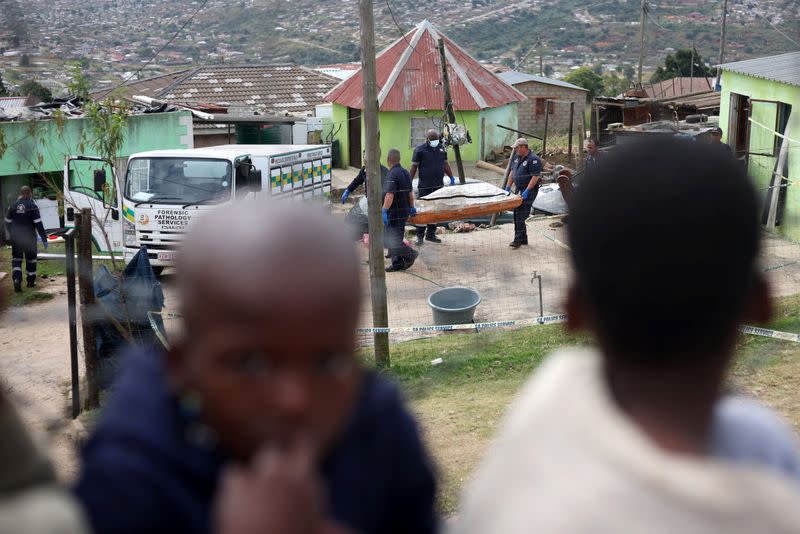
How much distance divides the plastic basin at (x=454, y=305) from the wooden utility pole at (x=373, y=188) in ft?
3.43

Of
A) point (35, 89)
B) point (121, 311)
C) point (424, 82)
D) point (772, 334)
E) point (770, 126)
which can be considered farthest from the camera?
point (35, 89)

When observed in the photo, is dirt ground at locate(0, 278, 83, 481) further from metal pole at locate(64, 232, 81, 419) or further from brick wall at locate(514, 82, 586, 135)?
brick wall at locate(514, 82, 586, 135)

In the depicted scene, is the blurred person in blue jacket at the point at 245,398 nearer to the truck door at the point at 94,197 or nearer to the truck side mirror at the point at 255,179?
the truck side mirror at the point at 255,179

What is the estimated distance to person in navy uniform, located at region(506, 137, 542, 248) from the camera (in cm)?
1356

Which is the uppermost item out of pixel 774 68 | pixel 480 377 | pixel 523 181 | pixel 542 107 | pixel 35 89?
pixel 35 89

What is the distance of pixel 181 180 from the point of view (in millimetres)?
14109

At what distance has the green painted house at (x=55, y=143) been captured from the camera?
19000mm

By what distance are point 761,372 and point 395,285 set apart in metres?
5.96

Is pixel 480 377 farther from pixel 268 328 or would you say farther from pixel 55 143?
pixel 55 143

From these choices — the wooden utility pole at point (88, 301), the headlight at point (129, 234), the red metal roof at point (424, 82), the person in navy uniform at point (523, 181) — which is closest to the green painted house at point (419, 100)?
the red metal roof at point (424, 82)

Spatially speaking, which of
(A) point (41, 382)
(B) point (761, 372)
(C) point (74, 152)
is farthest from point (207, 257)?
(C) point (74, 152)

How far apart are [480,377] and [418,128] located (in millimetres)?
19238

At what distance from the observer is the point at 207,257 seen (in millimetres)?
1005

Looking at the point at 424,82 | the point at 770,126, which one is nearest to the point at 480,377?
the point at 770,126
